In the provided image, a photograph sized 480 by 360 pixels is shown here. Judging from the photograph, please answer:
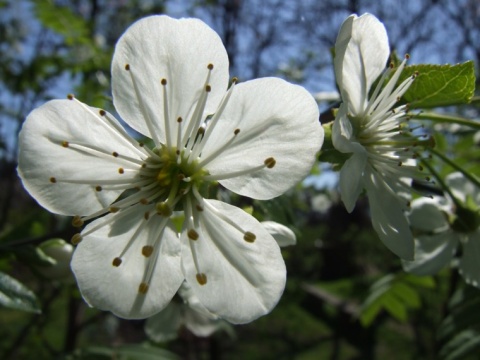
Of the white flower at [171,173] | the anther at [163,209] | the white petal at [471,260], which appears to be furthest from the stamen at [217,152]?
the white petal at [471,260]

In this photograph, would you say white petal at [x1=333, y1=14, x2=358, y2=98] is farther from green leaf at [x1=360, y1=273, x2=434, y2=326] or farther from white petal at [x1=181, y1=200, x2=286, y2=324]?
green leaf at [x1=360, y1=273, x2=434, y2=326]

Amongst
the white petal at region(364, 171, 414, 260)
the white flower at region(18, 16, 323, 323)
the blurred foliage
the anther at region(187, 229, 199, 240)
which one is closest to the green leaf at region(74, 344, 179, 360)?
the blurred foliage

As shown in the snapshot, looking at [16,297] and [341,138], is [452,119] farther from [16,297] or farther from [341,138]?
[16,297]

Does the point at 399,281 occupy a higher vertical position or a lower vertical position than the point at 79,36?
lower

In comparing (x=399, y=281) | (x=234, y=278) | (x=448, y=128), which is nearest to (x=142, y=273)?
(x=234, y=278)

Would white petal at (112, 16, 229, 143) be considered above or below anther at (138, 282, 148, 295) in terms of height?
above

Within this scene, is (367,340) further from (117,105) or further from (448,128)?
(117,105)

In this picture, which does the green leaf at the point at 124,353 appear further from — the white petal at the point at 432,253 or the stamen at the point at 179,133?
the stamen at the point at 179,133
